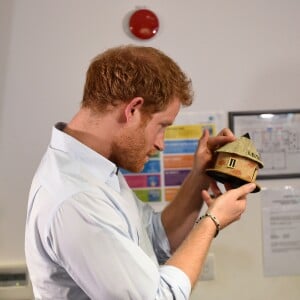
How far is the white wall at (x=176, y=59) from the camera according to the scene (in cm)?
126

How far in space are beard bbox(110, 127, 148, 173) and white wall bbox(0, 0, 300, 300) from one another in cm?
51

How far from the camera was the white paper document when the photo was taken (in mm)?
1326

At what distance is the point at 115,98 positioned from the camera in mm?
764

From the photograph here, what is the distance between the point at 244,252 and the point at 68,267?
33.0 inches

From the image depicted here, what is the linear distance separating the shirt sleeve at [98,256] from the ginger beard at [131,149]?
0.18 m

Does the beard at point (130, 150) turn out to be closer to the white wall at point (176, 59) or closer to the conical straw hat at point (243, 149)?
the conical straw hat at point (243, 149)

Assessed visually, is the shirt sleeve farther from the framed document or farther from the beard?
the framed document

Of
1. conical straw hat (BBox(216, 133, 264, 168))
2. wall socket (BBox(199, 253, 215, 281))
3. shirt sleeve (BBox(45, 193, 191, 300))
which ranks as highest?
conical straw hat (BBox(216, 133, 264, 168))

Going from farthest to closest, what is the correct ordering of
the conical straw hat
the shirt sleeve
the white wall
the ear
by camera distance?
the white wall
the conical straw hat
the ear
the shirt sleeve

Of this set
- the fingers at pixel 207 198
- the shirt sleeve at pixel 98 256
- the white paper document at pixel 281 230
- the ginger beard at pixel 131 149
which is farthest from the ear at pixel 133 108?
the white paper document at pixel 281 230

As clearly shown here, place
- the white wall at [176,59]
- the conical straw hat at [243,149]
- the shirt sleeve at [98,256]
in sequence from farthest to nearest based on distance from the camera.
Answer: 1. the white wall at [176,59]
2. the conical straw hat at [243,149]
3. the shirt sleeve at [98,256]

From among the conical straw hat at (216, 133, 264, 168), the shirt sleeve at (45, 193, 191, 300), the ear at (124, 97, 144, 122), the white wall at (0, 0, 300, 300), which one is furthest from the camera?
the white wall at (0, 0, 300, 300)

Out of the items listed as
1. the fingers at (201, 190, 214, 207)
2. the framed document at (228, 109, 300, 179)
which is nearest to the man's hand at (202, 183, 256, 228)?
the fingers at (201, 190, 214, 207)

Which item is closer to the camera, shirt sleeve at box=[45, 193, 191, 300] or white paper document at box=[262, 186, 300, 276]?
shirt sleeve at box=[45, 193, 191, 300]
